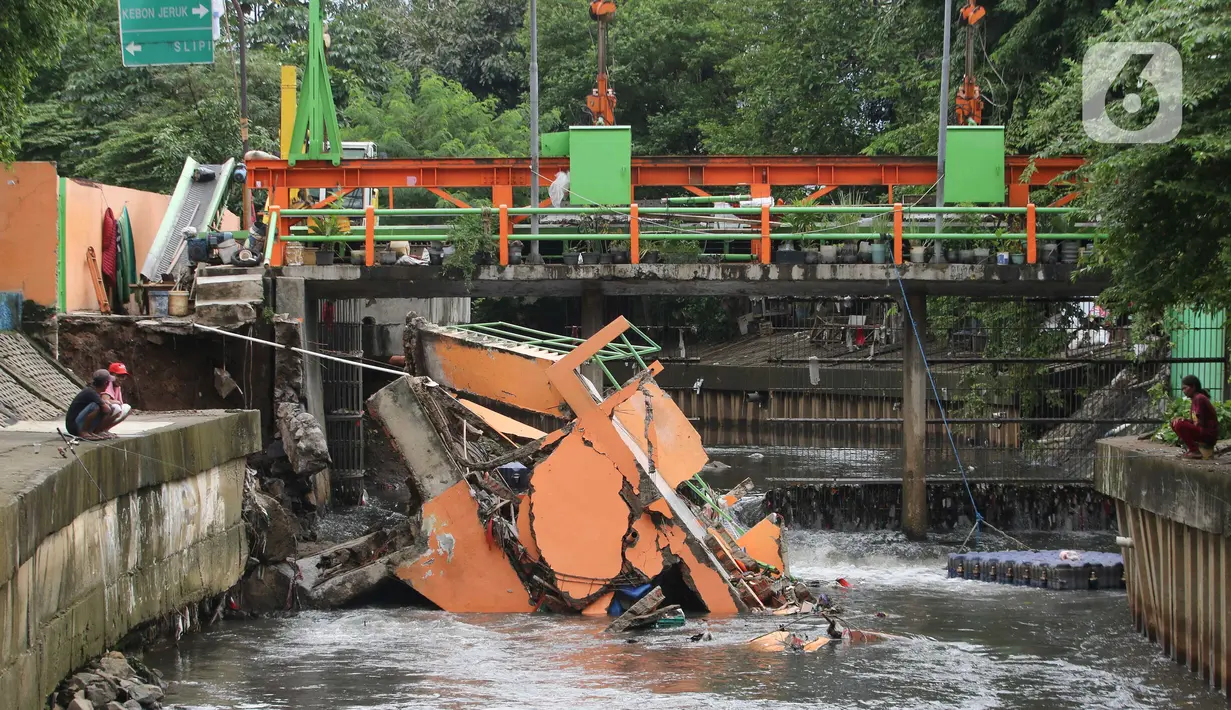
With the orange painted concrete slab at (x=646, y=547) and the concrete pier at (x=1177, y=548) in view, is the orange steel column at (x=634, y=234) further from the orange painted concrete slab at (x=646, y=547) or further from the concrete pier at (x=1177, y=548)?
the concrete pier at (x=1177, y=548)

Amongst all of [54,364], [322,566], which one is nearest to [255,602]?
[322,566]

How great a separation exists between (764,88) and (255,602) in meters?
30.1

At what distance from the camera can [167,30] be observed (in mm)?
22250

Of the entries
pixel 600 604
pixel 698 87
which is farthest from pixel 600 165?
pixel 698 87

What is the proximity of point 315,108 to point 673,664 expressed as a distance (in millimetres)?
14616

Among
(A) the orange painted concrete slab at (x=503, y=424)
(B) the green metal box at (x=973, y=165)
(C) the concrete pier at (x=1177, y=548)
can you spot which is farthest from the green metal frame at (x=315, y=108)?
(C) the concrete pier at (x=1177, y=548)

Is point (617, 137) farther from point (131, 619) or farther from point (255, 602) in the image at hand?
point (131, 619)

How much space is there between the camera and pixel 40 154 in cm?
3881

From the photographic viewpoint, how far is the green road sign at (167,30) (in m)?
22.1

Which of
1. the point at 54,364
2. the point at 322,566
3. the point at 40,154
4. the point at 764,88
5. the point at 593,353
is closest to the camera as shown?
the point at 593,353

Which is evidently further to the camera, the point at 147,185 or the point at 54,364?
the point at 147,185

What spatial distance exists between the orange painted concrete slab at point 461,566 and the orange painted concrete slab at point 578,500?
0.78 metres

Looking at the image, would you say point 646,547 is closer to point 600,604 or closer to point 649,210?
point 600,604

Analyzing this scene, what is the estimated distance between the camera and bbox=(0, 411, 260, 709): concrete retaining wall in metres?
9.11
